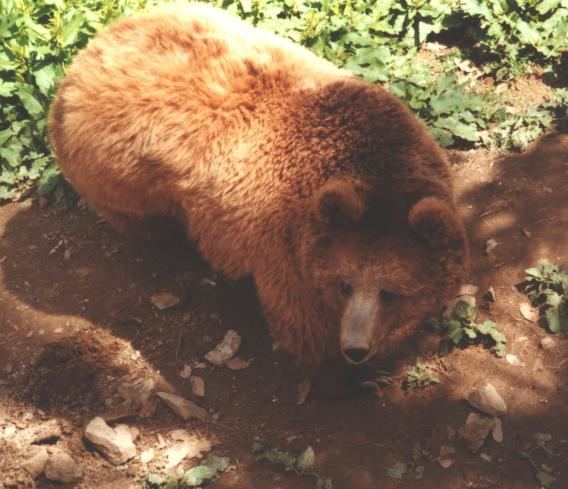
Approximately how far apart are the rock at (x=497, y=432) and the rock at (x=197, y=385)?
194 centimetres

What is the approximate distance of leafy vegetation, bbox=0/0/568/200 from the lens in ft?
20.2

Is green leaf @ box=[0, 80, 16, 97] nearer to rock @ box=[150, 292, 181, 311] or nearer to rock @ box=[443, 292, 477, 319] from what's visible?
rock @ box=[150, 292, 181, 311]

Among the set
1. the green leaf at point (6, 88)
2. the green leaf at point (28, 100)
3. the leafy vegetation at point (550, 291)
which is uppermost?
the green leaf at point (6, 88)

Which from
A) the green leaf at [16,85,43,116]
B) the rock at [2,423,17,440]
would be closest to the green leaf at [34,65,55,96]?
the green leaf at [16,85,43,116]

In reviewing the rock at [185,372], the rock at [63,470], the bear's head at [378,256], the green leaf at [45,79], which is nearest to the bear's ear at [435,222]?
the bear's head at [378,256]

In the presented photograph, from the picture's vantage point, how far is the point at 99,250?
587cm

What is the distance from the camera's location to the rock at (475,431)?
13.8ft

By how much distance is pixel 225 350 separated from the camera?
16.5ft

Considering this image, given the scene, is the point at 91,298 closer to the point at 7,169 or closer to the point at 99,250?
the point at 99,250

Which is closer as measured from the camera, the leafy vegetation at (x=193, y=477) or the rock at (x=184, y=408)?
the leafy vegetation at (x=193, y=477)

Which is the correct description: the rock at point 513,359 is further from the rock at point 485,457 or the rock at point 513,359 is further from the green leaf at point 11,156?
the green leaf at point 11,156

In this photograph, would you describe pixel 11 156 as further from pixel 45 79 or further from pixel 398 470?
pixel 398 470

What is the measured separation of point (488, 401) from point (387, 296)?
0.99 metres

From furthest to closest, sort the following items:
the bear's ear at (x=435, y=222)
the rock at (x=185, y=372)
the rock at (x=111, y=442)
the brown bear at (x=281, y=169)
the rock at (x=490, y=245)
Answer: the rock at (x=490, y=245)
the rock at (x=185, y=372)
the rock at (x=111, y=442)
the brown bear at (x=281, y=169)
the bear's ear at (x=435, y=222)
